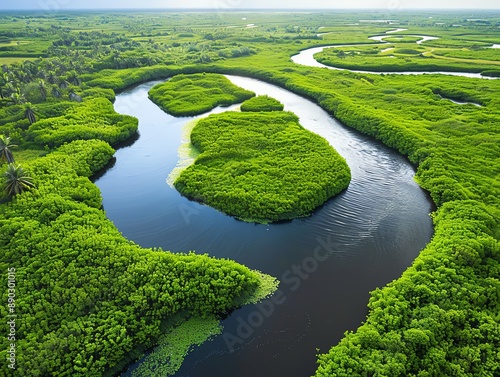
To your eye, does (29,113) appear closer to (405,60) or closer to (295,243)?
(295,243)

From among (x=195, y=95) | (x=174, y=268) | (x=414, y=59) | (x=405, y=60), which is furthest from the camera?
(x=414, y=59)

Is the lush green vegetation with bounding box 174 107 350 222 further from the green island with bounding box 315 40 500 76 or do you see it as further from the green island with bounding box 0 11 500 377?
the green island with bounding box 315 40 500 76

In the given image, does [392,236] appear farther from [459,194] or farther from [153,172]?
[153,172]

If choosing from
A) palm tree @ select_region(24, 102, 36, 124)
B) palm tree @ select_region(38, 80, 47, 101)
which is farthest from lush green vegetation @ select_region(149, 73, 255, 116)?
palm tree @ select_region(24, 102, 36, 124)

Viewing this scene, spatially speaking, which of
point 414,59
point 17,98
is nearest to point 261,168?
point 17,98

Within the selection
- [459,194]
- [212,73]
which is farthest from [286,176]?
[212,73]

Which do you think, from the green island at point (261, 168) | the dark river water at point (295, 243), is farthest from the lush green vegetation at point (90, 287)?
the green island at point (261, 168)

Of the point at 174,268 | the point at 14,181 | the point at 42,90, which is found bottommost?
the point at 174,268
